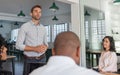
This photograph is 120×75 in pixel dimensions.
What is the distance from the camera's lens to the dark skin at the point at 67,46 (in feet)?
3.59

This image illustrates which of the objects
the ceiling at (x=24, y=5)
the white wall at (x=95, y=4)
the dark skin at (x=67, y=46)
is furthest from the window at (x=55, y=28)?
the dark skin at (x=67, y=46)

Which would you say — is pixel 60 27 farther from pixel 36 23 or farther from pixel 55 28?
pixel 36 23

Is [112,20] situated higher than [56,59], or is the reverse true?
[112,20]

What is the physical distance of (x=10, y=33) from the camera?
16234 millimetres

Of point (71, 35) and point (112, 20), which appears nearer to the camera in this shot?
point (71, 35)

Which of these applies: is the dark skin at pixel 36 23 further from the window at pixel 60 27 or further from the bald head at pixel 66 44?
the window at pixel 60 27

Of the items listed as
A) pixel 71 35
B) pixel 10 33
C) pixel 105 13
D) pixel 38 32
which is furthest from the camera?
pixel 10 33

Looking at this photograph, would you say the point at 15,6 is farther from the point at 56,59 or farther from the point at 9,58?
the point at 56,59

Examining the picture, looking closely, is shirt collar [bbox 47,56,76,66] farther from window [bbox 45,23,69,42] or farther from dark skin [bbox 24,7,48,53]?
window [bbox 45,23,69,42]

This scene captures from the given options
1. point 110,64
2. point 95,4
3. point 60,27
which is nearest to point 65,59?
point 110,64

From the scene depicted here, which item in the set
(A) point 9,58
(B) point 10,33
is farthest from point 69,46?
(B) point 10,33

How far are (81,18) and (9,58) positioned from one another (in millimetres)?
2029

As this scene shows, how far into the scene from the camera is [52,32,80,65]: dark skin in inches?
43.1

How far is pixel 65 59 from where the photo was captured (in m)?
1.07
